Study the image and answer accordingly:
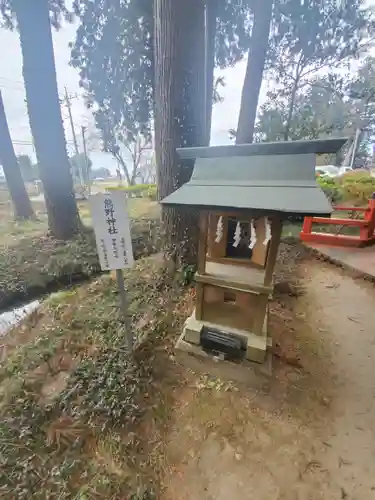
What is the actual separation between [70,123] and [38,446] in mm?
17715

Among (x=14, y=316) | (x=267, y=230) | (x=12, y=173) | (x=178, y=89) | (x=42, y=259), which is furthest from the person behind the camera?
(x=12, y=173)

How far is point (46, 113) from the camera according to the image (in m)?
4.59

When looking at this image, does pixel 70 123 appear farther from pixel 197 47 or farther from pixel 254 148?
pixel 254 148

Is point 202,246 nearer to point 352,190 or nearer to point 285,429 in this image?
point 285,429

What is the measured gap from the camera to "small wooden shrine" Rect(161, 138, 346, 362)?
5.36ft

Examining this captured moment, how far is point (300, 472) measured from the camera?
168 cm

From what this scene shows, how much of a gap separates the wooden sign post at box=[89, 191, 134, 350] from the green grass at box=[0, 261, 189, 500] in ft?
2.87

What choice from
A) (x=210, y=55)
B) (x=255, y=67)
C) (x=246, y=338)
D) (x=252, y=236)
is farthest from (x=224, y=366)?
(x=255, y=67)

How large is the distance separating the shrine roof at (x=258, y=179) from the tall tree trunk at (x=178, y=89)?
95 centimetres

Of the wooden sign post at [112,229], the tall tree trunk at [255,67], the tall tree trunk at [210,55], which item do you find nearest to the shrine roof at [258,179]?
the wooden sign post at [112,229]

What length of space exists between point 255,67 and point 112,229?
17.9 feet

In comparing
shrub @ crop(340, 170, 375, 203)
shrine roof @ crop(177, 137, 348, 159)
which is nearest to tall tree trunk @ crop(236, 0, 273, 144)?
shrine roof @ crop(177, 137, 348, 159)

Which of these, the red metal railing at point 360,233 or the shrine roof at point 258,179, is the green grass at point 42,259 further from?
the red metal railing at point 360,233

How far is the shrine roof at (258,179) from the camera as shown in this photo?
1554mm
